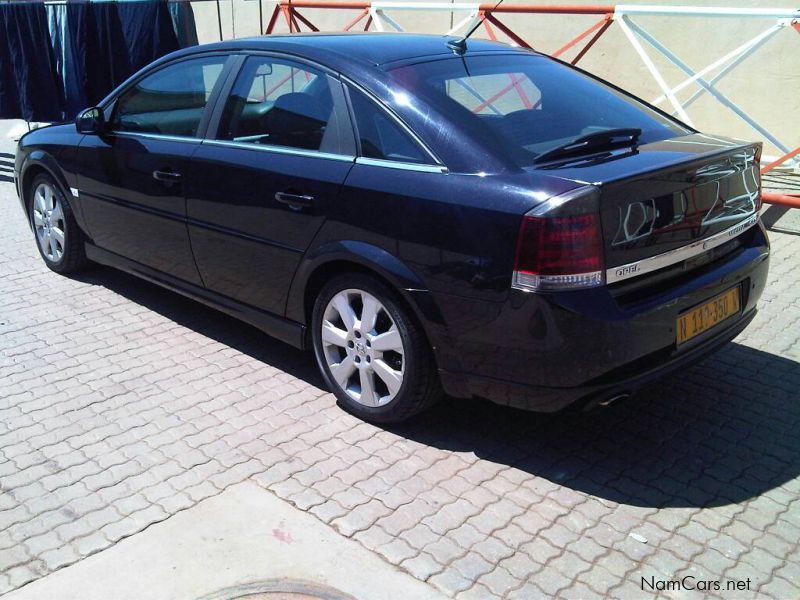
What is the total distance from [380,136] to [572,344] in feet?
4.24

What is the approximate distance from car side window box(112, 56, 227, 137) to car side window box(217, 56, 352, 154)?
0.92ft

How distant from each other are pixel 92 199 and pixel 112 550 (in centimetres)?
295

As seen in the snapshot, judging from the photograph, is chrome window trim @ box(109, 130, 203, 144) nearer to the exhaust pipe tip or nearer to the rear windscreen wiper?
the rear windscreen wiper

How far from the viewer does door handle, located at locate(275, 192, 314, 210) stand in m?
3.76

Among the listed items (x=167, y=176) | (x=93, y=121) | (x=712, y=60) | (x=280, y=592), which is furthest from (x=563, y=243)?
(x=712, y=60)

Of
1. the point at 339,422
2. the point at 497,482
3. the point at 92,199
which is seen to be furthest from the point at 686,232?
the point at 92,199

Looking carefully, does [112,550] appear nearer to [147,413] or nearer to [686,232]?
[147,413]

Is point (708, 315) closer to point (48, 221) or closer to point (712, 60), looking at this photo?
point (48, 221)

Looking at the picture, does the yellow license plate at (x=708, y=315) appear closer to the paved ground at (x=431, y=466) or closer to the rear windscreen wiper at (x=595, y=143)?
the paved ground at (x=431, y=466)

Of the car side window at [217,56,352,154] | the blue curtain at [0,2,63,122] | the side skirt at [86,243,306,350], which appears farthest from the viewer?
the blue curtain at [0,2,63,122]

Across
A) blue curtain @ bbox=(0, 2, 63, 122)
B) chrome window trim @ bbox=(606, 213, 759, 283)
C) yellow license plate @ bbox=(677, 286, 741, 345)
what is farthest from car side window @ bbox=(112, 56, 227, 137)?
blue curtain @ bbox=(0, 2, 63, 122)

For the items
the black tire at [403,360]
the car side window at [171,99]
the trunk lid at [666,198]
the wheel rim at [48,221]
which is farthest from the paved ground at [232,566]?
the wheel rim at [48,221]

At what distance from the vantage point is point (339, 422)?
3889 millimetres

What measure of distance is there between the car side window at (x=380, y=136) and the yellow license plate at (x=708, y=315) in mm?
1263
